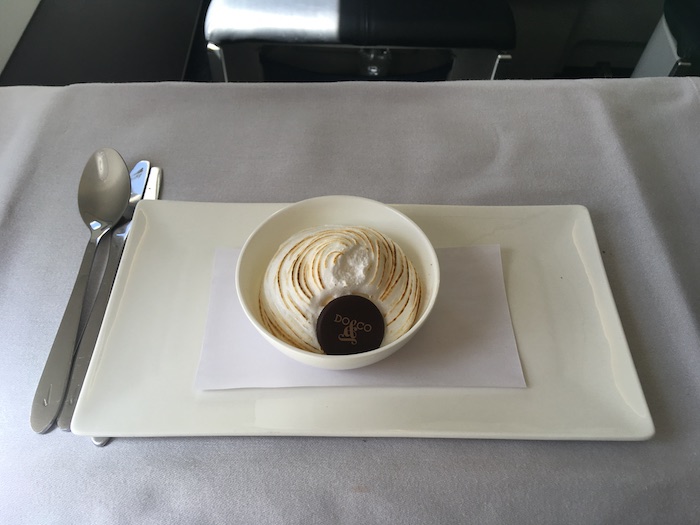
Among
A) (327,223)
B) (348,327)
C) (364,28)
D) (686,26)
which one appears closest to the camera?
(348,327)

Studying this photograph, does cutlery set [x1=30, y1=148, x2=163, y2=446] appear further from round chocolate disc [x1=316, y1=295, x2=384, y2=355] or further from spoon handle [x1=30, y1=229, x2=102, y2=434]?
round chocolate disc [x1=316, y1=295, x2=384, y2=355]

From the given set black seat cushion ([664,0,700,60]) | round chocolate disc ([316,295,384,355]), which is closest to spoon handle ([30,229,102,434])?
round chocolate disc ([316,295,384,355])

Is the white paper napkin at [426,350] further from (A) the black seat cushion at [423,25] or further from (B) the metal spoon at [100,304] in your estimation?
(A) the black seat cushion at [423,25]

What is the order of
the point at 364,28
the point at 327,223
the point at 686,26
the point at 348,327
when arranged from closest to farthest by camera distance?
1. the point at 348,327
2. the point at 327,223
3. the point at 364,28
4. the point at 686,26

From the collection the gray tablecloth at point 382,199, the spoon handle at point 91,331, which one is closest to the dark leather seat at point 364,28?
the gray tablecloth at point 382,199

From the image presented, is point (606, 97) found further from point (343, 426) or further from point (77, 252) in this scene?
point (77, 252)

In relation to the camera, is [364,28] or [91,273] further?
[364,28]

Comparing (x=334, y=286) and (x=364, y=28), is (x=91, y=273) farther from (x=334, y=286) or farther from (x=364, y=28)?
(x=364, y=28)

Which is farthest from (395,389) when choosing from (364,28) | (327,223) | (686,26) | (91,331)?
(686,26)
